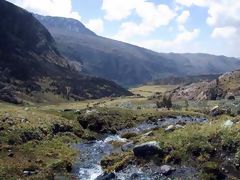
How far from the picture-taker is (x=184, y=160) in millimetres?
54906

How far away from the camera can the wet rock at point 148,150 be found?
5769 cm

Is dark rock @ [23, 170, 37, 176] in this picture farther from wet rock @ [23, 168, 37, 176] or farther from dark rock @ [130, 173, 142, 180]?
dark rock @ [130, 173, 142, 180]

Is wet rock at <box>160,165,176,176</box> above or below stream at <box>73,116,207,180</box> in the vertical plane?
above

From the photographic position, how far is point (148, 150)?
58.2 m

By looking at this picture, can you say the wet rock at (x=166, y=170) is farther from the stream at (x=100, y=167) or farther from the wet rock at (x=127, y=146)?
the wet rock at (x=127, y=146)

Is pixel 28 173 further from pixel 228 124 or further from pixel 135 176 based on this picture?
pixel 228 124

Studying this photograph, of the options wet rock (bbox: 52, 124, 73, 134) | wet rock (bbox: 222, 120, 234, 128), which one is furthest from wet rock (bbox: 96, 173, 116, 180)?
wet rock (bbox: 52, 124, 73, 134)

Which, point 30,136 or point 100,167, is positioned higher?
point 30,136

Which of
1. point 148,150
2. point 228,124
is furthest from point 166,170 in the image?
point 228,124

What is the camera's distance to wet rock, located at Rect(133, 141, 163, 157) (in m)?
57.7

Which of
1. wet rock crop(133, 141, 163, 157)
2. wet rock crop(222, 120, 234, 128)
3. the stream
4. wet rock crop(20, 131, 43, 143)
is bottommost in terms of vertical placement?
the stream

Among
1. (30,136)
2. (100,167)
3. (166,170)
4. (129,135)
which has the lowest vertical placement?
(100,167)

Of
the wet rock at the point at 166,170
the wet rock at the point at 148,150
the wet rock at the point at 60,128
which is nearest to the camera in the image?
the wet rock at the point at 166,170

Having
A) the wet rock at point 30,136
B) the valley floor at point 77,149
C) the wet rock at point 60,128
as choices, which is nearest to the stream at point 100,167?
the valley floor at point 77,149
